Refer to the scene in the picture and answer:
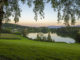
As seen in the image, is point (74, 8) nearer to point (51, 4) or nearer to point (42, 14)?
point (51, 4)

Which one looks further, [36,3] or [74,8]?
[36,3]

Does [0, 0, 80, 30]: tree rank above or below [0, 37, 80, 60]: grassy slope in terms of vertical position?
above

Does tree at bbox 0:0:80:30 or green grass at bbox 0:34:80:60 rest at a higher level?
tree at bbox 0:0:80:30

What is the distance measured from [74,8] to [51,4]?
2.16 m

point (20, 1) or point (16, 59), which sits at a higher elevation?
point (20, 1)

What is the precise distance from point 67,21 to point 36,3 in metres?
3.37

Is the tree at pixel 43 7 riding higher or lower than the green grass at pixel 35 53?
higher

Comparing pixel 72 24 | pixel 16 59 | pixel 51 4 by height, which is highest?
pixel 51 4

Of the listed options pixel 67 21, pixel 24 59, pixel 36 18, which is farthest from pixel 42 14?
pixel 24 59

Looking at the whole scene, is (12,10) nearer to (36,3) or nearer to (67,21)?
(36,3)

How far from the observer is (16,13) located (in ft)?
45.6

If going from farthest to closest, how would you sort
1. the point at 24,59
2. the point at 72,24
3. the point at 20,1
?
1. the point at 20,1
2. the point at 24,59
3. the point at 72,24

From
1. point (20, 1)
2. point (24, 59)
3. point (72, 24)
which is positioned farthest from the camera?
A: point (20, 1)

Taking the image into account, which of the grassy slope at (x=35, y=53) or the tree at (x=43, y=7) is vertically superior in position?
the tree at (x=43, y=7)
